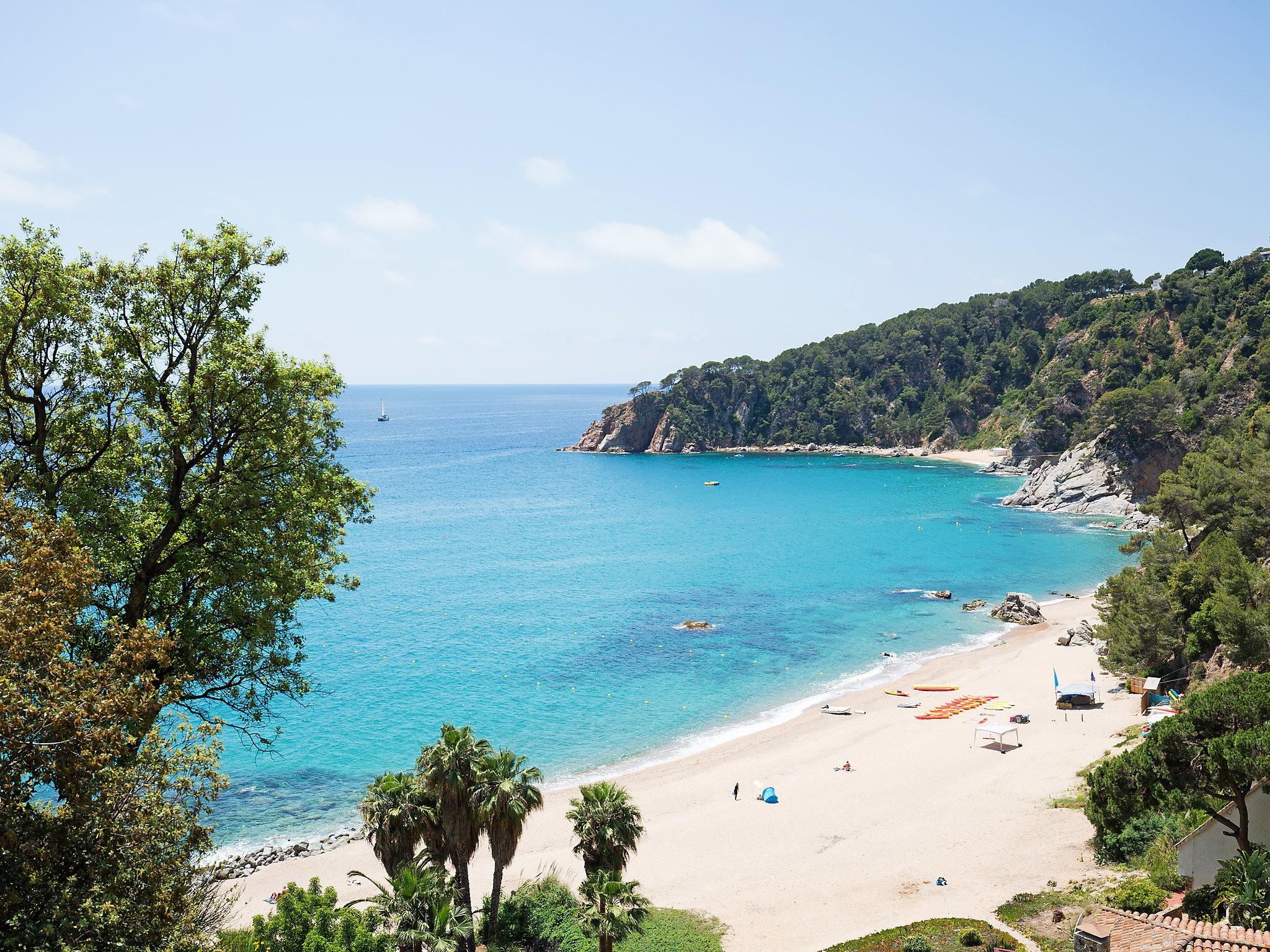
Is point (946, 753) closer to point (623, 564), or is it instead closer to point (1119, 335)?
point (623, 564)

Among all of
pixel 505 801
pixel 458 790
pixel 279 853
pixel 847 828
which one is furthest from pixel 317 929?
pixel 847 828

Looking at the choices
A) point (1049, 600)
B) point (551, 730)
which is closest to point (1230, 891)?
point (551, 730)

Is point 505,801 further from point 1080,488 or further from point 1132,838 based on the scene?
point 1080,488

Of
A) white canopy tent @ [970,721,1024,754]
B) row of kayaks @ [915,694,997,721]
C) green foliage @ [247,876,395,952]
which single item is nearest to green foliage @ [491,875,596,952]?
green foliage @ [247,876,395,952]

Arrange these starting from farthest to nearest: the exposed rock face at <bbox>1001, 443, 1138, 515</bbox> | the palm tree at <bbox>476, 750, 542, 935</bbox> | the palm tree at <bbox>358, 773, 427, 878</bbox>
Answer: the exposed rock face at <bbox>1001, 443, 1138, 515</bbox> → the palm tree at <bbox>358, 773, 427, 878</bbox> → the palm tree at <bbox>476, 750, 542, 935</bbox>

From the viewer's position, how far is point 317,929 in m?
20.2

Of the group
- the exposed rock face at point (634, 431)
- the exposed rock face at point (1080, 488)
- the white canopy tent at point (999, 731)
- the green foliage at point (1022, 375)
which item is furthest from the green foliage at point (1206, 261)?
the white canopy tent at point (999, 731)

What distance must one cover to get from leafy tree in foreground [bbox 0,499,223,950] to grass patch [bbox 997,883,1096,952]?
18.9m

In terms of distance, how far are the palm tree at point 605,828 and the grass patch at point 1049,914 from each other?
32.5ft

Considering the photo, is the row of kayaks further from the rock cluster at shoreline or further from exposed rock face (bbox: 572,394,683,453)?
exposed rock face (bbox: 572,394,683,453)

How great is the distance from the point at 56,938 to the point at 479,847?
930 inches

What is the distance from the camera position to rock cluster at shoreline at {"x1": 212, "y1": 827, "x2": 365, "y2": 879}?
2877 cm

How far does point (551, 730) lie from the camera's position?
42312mm

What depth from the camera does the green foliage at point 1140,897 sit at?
19.6 meters
